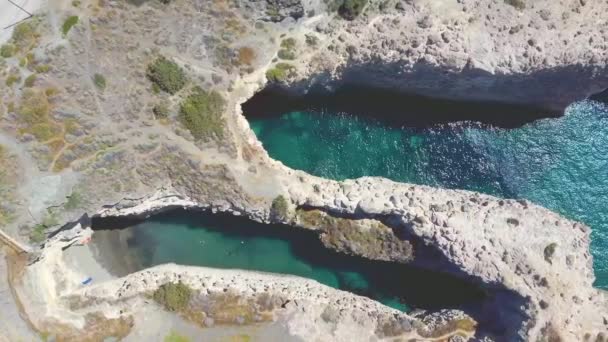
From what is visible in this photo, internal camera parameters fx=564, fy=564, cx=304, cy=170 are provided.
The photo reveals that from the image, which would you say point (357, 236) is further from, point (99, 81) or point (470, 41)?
point (99, 81)

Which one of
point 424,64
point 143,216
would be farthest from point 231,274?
point 424,64

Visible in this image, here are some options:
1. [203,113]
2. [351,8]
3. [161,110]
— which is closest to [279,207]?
[203,113]

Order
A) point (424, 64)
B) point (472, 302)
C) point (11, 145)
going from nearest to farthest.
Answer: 1. point (11, 145)
2. point (424, 64)
3. point (472, 302)

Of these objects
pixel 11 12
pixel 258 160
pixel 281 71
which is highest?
pixel 11 12

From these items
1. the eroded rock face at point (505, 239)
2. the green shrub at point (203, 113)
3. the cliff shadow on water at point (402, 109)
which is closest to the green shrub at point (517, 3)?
the cliff shadow on water at point (402, 109)

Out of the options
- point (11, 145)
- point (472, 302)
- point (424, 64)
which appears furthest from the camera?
point (472, 302)

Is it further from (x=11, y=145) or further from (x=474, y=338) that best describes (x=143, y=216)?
(x=474, y=338)

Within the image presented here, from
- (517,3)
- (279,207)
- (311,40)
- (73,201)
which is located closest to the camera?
(517,3)
